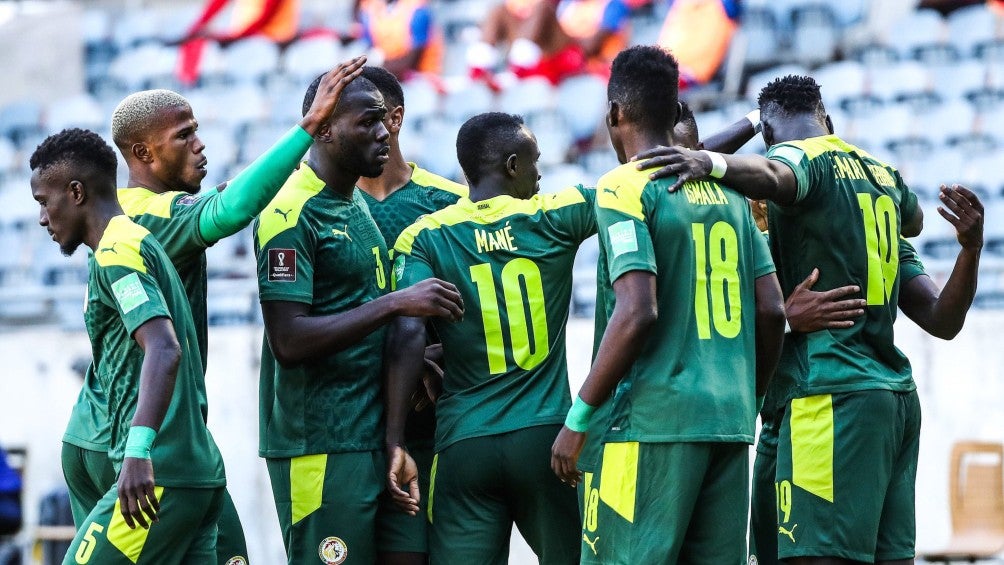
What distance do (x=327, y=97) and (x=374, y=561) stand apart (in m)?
1.73

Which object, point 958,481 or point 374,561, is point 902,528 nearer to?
point 374,561

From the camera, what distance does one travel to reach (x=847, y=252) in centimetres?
514

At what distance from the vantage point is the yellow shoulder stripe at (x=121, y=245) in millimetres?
4344

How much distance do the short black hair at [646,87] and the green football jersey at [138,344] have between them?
164 centimetres

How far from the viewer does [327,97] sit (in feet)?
15.3

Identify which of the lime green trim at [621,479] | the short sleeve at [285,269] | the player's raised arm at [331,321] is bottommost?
the lime green trim at [621,479]

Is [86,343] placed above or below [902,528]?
above

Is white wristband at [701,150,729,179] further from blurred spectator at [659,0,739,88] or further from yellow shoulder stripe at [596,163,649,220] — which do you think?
blurred spectator at [659,0,739,88]

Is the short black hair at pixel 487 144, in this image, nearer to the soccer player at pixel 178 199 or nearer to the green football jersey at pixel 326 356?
the green football jersey at pixel 326 356

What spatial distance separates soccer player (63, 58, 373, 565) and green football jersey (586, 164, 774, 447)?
112cm

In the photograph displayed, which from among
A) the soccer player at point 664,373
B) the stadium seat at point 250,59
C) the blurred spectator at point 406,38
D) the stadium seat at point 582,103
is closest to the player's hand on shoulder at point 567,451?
the soccer player at point 664,373

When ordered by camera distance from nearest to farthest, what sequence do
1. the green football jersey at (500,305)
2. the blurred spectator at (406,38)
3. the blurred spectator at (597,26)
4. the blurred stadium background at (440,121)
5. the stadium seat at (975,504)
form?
the green football jersey at (500,305)
the stadium seat at (975,504)
the blurred stadium background at (440,121)
the blurred spectator at (597,26)
the blurred spectator at (406,38)

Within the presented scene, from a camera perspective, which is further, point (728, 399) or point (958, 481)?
point (958, 481)

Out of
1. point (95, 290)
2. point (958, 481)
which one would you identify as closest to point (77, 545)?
point (95, 290)
